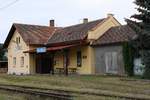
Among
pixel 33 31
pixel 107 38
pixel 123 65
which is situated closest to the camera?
pixel 123 65

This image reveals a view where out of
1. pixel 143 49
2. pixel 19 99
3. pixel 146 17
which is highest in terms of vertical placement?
pixel 146 17

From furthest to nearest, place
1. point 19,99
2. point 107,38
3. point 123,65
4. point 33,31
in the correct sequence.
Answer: point 33,31 → point 107,38 → point 123,65 → point 19,99

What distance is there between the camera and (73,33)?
4647 cm

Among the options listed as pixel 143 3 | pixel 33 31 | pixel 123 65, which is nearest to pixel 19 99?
pixel 143 3

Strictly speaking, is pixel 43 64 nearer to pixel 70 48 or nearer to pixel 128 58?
pixel 70 48

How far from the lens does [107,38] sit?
41.4 metres

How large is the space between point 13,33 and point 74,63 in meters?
12.3

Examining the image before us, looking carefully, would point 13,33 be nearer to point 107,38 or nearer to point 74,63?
point 74,63

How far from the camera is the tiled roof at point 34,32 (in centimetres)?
4972

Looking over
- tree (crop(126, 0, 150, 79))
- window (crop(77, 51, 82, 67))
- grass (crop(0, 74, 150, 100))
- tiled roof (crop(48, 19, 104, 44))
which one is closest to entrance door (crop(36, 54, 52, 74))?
tiled roof (crop(48, 19, 104, 44))

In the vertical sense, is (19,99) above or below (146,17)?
below

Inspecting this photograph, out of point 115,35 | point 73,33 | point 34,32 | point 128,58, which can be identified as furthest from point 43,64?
point 128,58

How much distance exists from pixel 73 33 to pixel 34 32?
6.50 metres

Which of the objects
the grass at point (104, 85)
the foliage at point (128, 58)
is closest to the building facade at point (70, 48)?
the foliage at point (128, 58)
